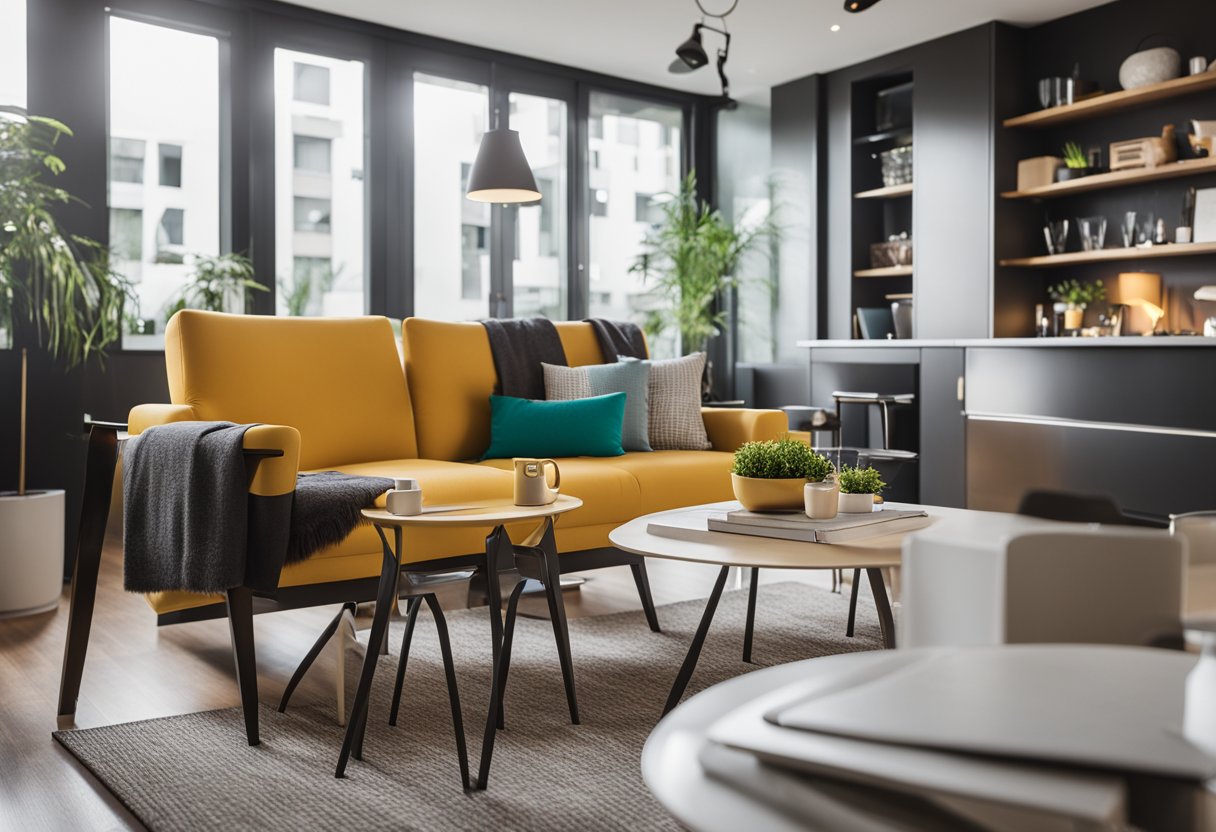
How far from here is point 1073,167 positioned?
5242 millimetres

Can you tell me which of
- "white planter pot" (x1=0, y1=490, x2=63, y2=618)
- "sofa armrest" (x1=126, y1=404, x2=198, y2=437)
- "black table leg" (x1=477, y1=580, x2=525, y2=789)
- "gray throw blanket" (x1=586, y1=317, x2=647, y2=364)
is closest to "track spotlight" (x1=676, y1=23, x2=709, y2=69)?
"gray throw blanket" (x1=586, y1=317, x2=647, y2=364)

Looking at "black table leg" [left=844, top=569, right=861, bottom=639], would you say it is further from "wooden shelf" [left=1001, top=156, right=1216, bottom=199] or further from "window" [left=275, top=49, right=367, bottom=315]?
"window" [left=275, top=49, right=367, bottom=315]

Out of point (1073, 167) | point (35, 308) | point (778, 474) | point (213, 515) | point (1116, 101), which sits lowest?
point (213, 515)

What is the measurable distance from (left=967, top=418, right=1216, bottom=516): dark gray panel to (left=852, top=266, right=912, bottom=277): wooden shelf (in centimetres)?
117

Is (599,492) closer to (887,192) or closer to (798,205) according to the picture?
(887,192)

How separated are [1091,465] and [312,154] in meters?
3.99

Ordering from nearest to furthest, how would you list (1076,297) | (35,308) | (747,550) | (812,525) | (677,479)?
(747,550) < (812,525) < (677,479) < (35,308) < (1076,297)

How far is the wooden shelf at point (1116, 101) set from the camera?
4695 mm

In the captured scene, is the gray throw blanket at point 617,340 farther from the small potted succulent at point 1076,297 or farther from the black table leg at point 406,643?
the small potted succulent at point 1076,297

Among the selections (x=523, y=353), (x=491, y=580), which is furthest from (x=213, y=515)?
(x=523, y=353)

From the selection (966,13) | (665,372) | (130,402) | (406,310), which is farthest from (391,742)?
(966,13)

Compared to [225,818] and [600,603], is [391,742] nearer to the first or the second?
[225,818]

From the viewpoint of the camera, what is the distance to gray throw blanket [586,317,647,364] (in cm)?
411

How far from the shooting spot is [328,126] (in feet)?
17.8
